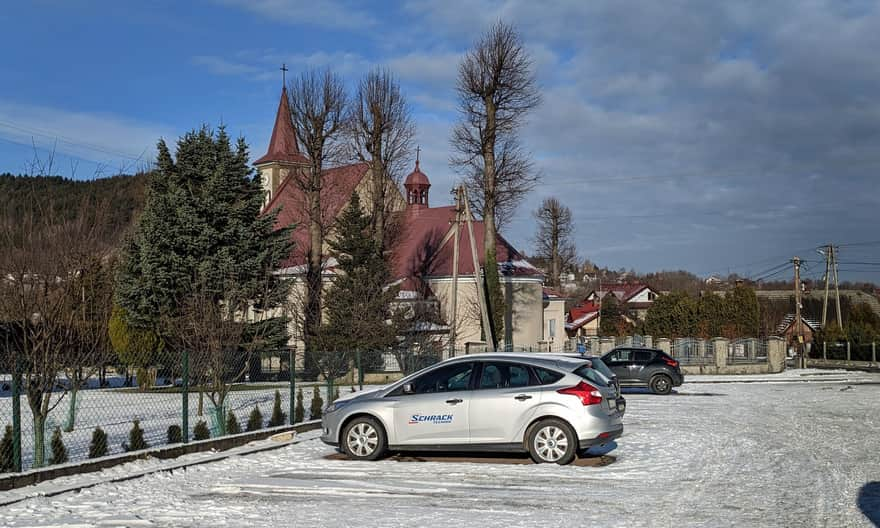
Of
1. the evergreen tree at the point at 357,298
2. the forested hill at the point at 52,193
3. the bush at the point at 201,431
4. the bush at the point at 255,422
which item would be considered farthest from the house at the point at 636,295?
the bush at the point at 201,431

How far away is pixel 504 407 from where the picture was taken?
1257cm

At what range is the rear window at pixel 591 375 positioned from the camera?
12.9m

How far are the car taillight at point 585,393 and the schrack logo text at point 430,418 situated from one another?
1.67m

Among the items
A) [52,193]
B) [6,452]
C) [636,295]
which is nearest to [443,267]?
[52,193]

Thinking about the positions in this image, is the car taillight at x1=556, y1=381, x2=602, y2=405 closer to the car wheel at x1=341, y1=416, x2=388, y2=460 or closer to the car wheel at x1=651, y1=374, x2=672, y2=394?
the car wheel at x1=341, y1=416, x2=388, y2=460

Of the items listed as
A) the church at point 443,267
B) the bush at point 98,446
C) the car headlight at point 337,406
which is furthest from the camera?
the church at point 443,267

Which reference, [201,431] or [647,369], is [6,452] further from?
[647,369]

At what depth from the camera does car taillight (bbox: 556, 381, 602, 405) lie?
1234 cm

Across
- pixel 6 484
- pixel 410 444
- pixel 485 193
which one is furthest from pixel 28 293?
pixel 485 193

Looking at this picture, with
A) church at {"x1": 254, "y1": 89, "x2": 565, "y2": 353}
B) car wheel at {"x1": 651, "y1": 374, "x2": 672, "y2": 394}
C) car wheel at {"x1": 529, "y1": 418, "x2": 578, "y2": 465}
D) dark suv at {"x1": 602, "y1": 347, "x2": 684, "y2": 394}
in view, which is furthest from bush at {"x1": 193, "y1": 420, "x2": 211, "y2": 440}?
church at {"x1": 254, "y1": 89, "x2": 565, "y2": 353}

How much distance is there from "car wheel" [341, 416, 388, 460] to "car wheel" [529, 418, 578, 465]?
2244mm

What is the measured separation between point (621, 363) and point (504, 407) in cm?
1730

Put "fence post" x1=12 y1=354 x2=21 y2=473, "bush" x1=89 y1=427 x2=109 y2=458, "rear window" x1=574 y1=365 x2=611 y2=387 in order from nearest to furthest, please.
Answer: "fence post" x1=12 y1=354 x2=21 y2=473 < "bush" x1=89 y1=427 x2=109 y2=458 < "rear window" x1=574 y1=365 x2=611 y2=387

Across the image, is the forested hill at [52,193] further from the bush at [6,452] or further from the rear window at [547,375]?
the rear window at [547,375]
